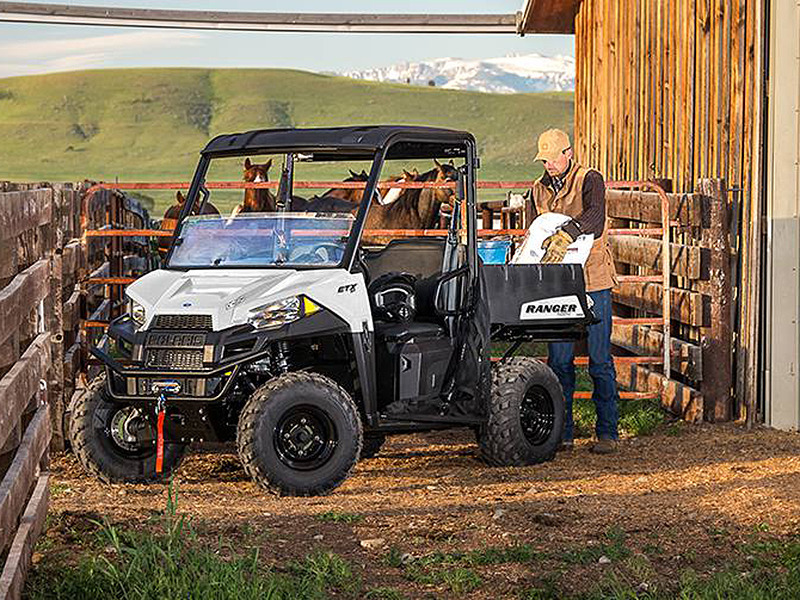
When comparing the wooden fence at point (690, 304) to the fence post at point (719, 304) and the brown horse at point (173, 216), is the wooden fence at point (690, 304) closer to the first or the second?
the fence post at point (719, 304)

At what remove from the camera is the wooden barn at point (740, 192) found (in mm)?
11148

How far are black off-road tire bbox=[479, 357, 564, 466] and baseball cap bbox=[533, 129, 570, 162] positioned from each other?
1.34 m

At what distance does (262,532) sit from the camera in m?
7.02

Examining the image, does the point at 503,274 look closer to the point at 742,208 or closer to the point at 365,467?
the point at 365,467

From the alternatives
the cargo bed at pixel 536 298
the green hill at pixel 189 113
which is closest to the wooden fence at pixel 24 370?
the cargo bed at pixel 536 298

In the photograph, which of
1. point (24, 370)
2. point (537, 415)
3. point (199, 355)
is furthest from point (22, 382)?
point (537, 415)

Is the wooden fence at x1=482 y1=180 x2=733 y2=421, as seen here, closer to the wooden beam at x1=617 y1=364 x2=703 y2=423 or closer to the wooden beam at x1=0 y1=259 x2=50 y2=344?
the wooden beam at x1=617 y1=364 x2=703 y2=423

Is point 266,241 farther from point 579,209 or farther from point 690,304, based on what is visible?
point 690,304

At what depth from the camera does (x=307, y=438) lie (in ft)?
27.3

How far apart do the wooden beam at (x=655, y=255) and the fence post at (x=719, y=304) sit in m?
0.15

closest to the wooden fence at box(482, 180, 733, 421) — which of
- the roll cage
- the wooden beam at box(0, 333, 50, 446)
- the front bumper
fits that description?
the roll cage

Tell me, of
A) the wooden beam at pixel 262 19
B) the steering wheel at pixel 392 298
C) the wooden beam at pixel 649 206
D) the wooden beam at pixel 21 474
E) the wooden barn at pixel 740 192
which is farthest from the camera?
the wooden beam at pixel 262 19

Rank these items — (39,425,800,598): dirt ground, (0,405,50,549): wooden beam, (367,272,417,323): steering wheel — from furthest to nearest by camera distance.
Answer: (367,272,417,323): steering wheel
(39,425,800,598): dirt ground
(0,405,50,549): wooden beam

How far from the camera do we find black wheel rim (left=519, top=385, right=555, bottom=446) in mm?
9734
